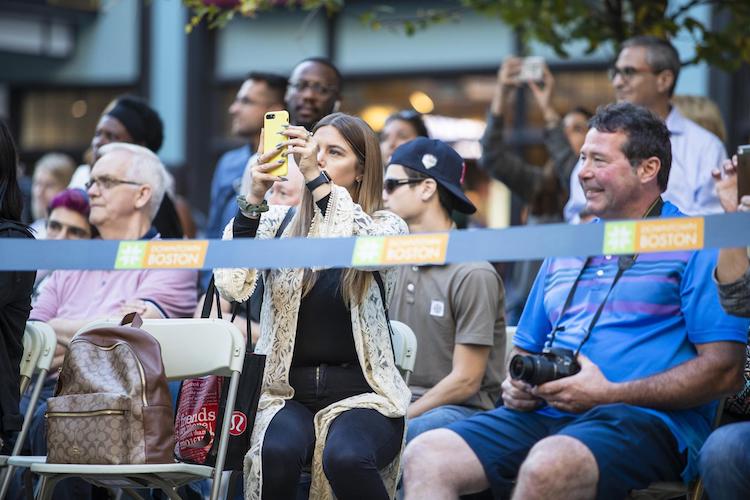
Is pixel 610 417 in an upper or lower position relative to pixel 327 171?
lower

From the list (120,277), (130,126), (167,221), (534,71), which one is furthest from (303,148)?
(534,71)

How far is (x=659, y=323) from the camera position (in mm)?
4785

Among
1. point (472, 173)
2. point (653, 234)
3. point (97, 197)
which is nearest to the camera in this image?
point (653, 234)

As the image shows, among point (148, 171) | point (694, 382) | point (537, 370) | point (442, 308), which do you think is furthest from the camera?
point (148, 171)

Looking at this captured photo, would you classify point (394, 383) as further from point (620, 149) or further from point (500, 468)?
point (620, 149)

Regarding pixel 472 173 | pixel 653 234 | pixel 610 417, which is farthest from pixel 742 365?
pixel 472 173

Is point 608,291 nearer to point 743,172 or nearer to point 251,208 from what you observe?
point 743,172

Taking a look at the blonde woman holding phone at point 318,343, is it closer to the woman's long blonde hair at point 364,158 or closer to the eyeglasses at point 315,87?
the woman's long blonde hair at point 364,158

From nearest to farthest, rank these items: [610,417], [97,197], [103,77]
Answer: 1. [610,417]
2. [97,197]
3. [103,77]

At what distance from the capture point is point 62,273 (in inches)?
259

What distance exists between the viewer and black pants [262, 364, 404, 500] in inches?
183

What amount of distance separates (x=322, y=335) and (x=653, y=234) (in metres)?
1.51

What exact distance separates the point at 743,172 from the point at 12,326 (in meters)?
2.83

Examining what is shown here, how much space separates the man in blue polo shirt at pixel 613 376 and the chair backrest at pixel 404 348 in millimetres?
560
